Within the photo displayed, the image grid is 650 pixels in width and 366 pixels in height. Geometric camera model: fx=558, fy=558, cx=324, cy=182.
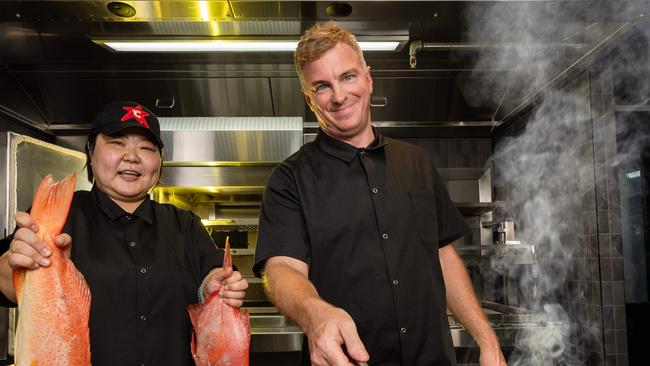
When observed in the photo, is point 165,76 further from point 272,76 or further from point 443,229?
point 443,229

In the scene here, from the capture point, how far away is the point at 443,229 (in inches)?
81.0

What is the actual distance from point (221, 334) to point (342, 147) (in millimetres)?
752

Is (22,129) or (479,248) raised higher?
(22,129)

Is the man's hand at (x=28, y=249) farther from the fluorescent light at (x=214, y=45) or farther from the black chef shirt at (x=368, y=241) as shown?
the fluorescent light at (x=214, y=45)

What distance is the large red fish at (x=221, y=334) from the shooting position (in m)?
1.77

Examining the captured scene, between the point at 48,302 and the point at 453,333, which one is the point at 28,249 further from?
the point at 453,333

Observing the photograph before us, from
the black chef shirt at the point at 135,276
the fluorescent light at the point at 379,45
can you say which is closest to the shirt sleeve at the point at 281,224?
the black chef shirt at the point at 135,276

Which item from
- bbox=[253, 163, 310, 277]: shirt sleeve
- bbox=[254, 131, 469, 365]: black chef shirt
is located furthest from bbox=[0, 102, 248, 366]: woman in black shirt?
bbox=[254, 131, 469, 365]: black chef shirt

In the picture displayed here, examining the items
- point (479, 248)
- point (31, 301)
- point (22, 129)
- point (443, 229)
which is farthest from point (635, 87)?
point (22, 129)

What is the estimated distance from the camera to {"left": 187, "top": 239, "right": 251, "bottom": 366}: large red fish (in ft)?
5.80

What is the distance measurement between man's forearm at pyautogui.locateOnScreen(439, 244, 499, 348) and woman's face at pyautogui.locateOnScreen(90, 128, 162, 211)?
112 cm

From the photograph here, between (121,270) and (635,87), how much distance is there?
3.48 m

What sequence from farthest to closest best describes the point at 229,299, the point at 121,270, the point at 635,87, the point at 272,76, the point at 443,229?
the point at 272,76
the point at 635,87
the point at 443,229
the point at 121,270
the point at 229,299

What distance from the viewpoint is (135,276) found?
1938 millimetres
